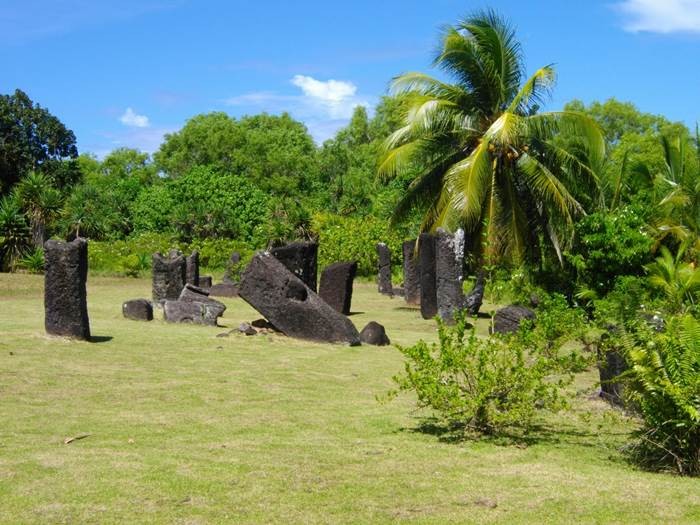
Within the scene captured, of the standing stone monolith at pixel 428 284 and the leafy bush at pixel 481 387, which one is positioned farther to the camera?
the standing stone monolith at pixel 428 284

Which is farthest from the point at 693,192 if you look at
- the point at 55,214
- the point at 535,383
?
the point at 55,214

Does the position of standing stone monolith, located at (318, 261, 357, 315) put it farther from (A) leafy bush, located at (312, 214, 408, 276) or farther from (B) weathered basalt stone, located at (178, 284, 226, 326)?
(A) leafy bush, located at (312, 214, 408, 276)

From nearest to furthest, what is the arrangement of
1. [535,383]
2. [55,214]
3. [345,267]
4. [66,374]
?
1. [535,383]
2. [66,374]
3. [345,267]
4. [55,214]

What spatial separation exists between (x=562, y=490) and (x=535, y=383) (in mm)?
2380

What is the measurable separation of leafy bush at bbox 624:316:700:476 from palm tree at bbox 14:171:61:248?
3154 cm

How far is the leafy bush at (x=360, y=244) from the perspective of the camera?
121ft

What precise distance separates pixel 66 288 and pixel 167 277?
6.92 meters

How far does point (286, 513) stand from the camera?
5793mm

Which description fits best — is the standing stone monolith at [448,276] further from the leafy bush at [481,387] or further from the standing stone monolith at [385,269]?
the leafy bush at [481,387]

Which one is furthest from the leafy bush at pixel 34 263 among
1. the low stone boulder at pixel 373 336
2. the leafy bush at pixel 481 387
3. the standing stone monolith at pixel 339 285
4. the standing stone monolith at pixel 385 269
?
the leafy bush at pixel 481 387

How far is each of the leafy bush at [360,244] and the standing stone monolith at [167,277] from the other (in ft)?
51.0

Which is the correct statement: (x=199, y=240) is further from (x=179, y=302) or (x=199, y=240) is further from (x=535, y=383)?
(x=535, y=383)

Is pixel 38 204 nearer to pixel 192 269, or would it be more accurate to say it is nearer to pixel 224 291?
pixel 192 269

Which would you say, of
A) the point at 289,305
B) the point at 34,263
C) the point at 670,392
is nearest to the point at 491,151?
the point at 289,305
